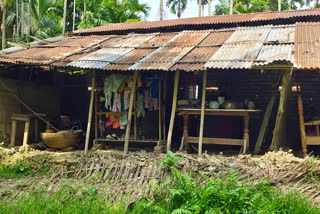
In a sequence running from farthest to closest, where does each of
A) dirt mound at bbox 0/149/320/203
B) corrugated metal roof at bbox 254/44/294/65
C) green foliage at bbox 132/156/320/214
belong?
corrugated metal roof at bbox 254/44/294/65 → dirt mound at bbox 0/149/320/203 → green foliage at bbox 132/156/320/214

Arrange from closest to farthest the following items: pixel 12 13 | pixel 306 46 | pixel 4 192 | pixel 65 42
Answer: pixel 4 192
pixel 306 46
pixel 65 42
pixel 12 13

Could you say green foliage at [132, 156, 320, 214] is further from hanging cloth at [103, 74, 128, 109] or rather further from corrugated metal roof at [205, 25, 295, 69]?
hanging cloth at [103, 74, 128, 109]

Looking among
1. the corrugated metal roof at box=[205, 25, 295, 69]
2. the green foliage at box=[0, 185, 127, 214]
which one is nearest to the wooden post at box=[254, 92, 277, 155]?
the corrugated metal roof at box=[205, 25, 295, 69]

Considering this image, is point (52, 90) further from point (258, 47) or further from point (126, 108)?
point (258, 47)

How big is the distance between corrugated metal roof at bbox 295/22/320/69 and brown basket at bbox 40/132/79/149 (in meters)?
6.06

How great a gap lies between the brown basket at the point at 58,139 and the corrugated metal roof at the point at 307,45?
606 centimetres

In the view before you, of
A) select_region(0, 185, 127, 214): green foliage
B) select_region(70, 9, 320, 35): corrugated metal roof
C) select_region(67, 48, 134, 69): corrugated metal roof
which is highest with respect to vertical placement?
select_region(70, 9, 320, 35): corrugated metal roof

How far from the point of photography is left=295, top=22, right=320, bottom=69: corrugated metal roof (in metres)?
5.84

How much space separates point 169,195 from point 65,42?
6.99 meters

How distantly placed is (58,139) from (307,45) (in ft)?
22.0

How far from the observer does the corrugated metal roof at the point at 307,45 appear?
19.2 feet

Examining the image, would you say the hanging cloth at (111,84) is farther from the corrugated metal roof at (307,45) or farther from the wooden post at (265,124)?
the corrugated metal roof at (307,45)

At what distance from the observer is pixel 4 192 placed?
5.45 metres

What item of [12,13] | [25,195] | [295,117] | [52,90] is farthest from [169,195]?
[12,13]
